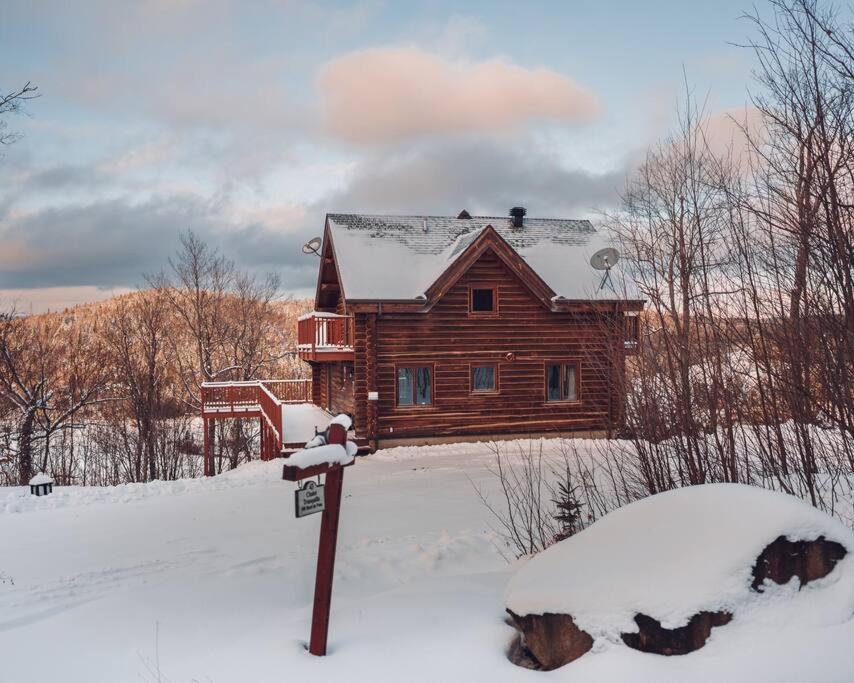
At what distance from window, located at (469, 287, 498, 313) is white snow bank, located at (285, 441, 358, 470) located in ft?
47.1

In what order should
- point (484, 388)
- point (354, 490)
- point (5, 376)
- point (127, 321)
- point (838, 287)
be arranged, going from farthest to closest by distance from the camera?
point (127, 321) < point (5, 376) < point (484, 388) < point (354, 490) < point (838, 287)

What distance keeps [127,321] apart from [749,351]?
36.3 metres

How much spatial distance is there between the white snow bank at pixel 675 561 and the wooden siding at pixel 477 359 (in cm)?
1364

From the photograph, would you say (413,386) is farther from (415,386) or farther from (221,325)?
(221,325)

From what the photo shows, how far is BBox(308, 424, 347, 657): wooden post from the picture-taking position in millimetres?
4957

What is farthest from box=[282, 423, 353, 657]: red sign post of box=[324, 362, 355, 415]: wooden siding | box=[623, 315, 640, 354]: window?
box=[324, 362, 355, 415]: wooden siding

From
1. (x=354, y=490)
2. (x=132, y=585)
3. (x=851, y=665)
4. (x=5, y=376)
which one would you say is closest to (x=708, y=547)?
(x=851, y=665)

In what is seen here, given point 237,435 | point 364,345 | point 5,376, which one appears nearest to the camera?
point 364,345

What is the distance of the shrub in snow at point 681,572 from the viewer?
3.80 meters

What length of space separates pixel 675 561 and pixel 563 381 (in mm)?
16554

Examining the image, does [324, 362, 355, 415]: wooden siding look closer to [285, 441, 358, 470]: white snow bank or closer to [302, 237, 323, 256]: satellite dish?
[302, 237, 323, 256]: satellite dish

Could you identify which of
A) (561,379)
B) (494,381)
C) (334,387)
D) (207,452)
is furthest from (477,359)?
(207,452)

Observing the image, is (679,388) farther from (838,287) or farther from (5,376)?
(5,376)

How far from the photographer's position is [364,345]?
1811 centimetres
